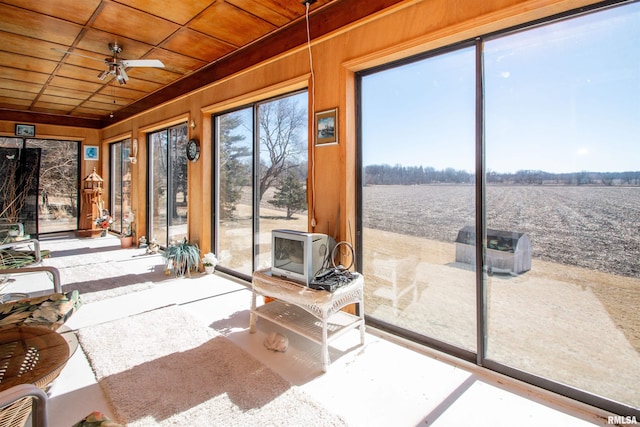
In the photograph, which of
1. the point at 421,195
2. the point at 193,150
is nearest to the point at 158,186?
the point at 193,150

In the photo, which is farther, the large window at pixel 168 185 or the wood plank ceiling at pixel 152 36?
the large window at pixel 168 185

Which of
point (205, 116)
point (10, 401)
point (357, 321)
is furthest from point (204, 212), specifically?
point (10, 401)

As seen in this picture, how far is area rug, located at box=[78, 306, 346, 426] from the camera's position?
68.4 inches

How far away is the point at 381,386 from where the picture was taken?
6.63 feet

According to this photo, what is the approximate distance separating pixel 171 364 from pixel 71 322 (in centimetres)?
135

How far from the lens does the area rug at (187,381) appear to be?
174cm

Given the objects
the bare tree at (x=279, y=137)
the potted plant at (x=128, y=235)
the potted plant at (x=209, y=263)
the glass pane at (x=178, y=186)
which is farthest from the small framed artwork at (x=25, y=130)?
the bare tree at (x=279, y=137)

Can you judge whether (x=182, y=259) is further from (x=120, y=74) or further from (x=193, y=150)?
(x=120, y=74)

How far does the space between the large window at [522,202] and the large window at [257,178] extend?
1.01m

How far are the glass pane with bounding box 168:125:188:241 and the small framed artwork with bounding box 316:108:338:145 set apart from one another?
9.88 feet

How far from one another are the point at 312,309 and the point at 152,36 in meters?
3.24

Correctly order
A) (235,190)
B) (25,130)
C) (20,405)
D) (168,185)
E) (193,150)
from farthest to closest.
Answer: (25,130)
(168,185)
(193,150)
(235,190)
(20,405)

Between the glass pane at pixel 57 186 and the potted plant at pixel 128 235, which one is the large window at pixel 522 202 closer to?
the potted plant at pixel 128 235

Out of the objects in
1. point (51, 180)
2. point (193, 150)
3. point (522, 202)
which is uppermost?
point (193, 150)
